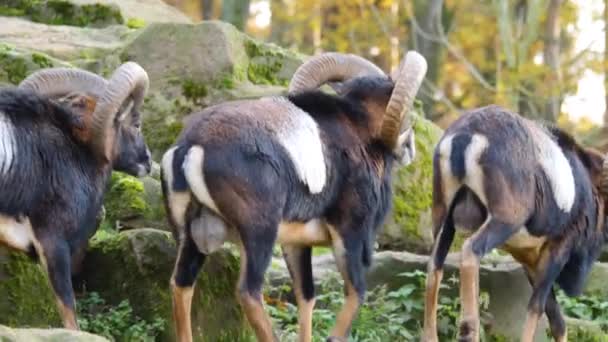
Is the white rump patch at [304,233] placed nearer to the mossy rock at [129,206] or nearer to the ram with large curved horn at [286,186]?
the ram with large curved horn at [286,186]

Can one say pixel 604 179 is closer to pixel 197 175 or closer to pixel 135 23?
pixel 197 175

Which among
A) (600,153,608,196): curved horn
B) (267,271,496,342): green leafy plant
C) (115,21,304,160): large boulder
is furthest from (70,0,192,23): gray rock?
(600,153,608,196): curved horn

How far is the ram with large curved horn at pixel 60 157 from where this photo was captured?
10969mm

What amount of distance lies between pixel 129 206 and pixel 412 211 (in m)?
3.12

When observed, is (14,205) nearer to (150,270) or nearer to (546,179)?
(150,270)

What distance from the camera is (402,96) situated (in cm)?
1195

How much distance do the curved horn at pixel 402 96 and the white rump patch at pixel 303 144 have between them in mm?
702

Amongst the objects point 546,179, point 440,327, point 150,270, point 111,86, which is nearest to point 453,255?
point 440,327

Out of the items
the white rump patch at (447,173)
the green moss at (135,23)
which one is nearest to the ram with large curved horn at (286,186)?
the white rump patch at (447,173)

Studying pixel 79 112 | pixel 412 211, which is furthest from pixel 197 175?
pixel 412 211

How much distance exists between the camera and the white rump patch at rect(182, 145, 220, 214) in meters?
10.5

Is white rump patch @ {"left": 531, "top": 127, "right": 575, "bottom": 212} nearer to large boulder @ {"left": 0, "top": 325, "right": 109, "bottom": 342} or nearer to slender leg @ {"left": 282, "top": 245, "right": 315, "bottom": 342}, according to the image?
slender leg @ {"left": 282, "top": 245, "right": 315, "bottom": 342}

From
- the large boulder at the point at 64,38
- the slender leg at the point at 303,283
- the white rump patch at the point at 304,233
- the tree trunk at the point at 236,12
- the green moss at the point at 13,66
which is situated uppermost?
the green moss at the point at 13,66

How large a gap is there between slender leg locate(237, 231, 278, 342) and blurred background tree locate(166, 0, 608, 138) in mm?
13520
